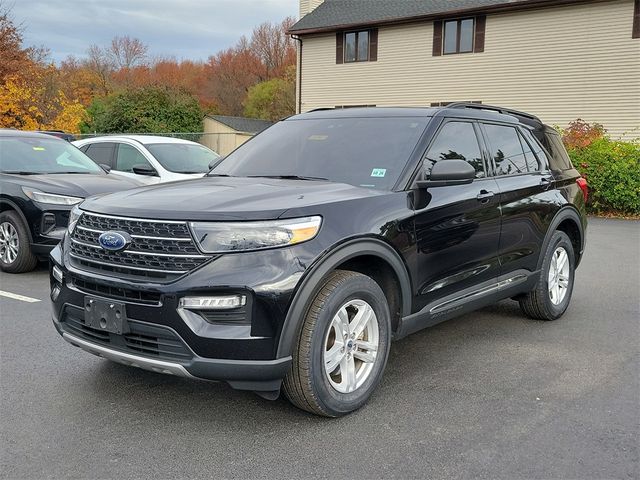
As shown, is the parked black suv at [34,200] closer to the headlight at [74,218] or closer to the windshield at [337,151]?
the windshield at [337,151]

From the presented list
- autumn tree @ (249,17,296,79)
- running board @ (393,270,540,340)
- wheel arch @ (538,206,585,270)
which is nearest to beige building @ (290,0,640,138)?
wheel arch @ (538,206,585,270)

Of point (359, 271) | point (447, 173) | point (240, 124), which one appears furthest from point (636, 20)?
point (240, 124)

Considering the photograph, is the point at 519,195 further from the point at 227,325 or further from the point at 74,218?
the point at 74,218

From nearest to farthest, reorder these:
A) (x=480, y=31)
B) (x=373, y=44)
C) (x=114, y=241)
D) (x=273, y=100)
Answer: (x=114, y=241), (x=480, y=31), (x=373, y=44), (x=273, y=100)

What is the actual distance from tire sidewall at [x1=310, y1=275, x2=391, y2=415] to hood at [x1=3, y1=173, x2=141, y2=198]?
4.72 m

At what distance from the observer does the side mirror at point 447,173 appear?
394cm

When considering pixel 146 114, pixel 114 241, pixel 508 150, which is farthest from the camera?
pixel 146 114

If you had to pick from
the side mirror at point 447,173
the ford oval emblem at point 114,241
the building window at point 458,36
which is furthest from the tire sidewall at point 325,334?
the building window at point 458,36

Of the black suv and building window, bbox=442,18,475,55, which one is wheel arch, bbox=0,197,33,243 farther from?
building window, bbox=442,18,475,55

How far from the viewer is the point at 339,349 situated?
347 cm

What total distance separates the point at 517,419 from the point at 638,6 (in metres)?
20.7

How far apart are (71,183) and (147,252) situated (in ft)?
15.4

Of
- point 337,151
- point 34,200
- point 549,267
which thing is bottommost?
point 549,267

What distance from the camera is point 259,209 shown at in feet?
10.5
